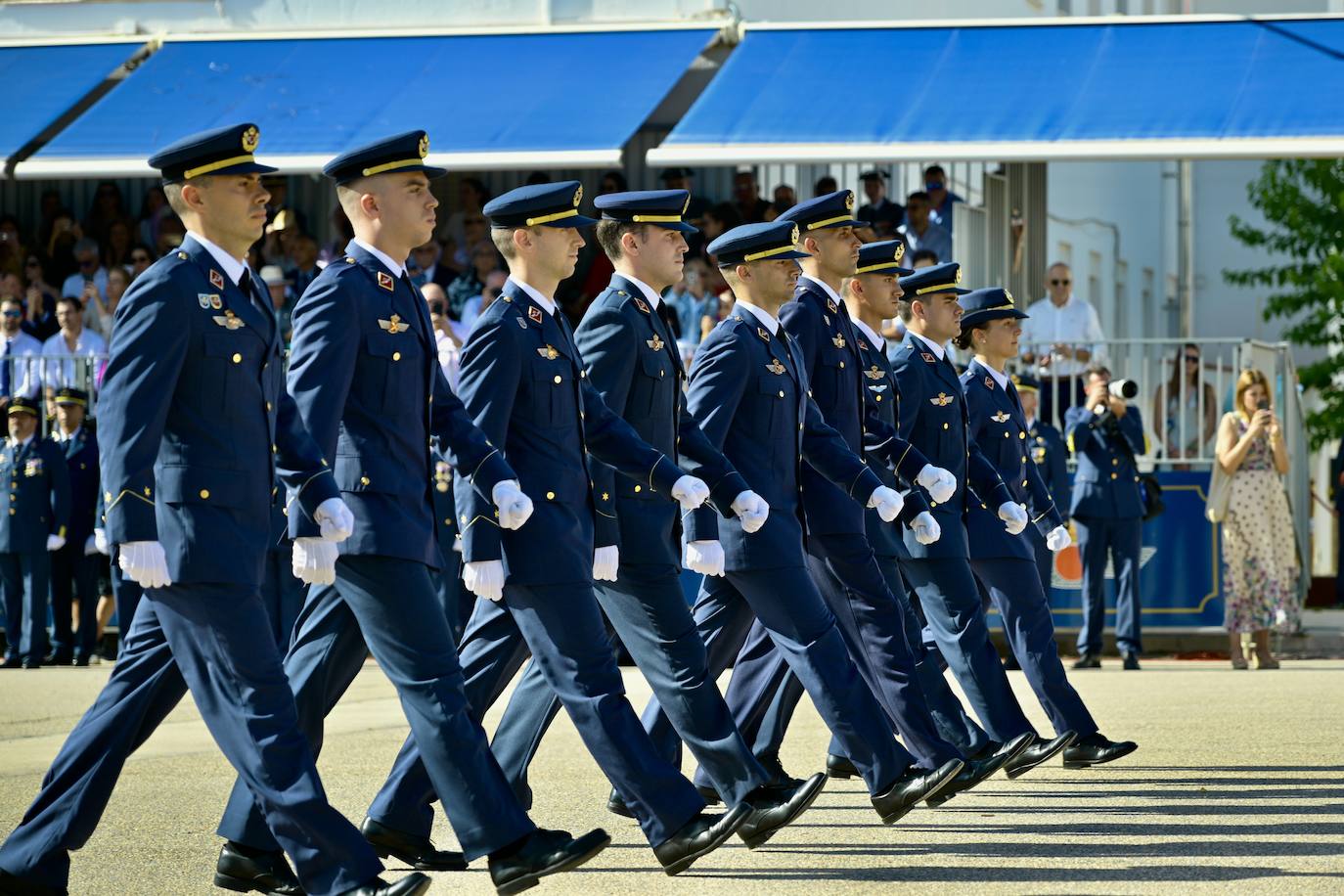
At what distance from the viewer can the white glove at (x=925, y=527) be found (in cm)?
804

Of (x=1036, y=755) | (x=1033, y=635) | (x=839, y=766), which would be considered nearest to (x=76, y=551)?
(x=839, y=766)

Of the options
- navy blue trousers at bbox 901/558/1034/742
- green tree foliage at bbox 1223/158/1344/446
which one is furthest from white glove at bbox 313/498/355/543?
green tree foliage at bbox 1223/158/1344/446

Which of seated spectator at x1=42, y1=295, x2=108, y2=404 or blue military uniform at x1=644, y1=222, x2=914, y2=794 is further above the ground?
blue military uniform at x1=644, y1=222, x2=914, y2=794

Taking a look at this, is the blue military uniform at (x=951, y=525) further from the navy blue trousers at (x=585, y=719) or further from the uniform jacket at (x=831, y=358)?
the navy blue trousers at (x=585, y=719)

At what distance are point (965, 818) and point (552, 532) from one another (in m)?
2.16

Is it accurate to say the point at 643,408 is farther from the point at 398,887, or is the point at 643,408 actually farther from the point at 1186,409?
the point at 1186,409

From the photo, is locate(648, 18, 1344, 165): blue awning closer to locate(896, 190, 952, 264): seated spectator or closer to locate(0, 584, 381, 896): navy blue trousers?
locate(896, 190, 952, 264): seated spectator

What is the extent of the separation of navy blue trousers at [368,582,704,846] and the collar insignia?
2.55ft

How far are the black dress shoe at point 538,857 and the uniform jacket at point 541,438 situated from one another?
2.76 ft

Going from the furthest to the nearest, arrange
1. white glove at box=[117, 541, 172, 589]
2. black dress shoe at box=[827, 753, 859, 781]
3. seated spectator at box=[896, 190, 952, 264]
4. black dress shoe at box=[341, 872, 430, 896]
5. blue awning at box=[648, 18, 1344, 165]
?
seated spectator at box=[896, 190, 952, 264] → blue awning at box=[648, 18, 1344, 165] → black dress shoe at box=[827, 753, 859, 781] → white glove at box=[117, 541, 172, 589] → black dress shoe at box=[341, 872, 430, 896]

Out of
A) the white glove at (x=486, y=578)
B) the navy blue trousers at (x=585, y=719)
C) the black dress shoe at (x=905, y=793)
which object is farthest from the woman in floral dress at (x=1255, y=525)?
the white glove at (x=486, y=578)

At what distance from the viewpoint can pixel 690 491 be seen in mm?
6426

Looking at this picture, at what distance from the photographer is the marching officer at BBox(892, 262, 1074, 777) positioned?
27.4 feet

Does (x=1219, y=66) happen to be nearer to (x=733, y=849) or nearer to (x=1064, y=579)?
(x=1064, y=579)
